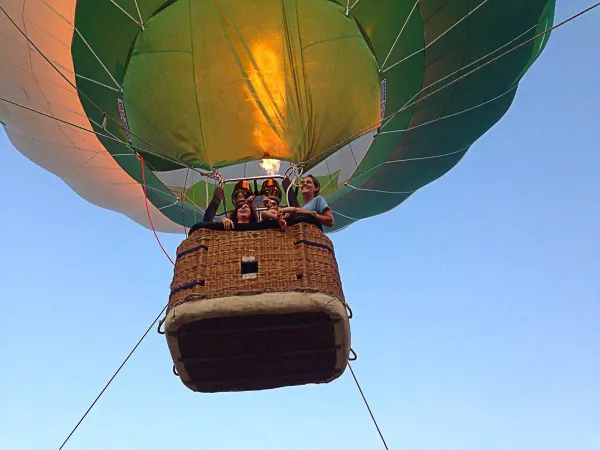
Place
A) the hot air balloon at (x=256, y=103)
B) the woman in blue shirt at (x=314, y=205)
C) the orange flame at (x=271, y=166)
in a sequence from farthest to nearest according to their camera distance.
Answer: the orange flame at (x=271, y=166) → the woman in blue shirt at (x=314, y=205) → the hot air balloon at (x=256, y=103)

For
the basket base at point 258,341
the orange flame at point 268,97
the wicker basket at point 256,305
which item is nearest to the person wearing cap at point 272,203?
the wicker basket at point 256,305

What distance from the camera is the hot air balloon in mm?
2836

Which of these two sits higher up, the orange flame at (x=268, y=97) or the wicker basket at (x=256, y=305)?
the orange flame at (x=268, y=97)

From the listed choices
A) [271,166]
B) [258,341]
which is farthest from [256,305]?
[271,166]

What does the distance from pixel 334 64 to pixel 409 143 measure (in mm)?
936

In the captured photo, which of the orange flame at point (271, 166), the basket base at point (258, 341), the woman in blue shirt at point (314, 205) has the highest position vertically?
the orange flame at point (271, 166)

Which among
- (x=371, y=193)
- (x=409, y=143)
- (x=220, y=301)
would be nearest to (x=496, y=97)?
(x=409, y=143)

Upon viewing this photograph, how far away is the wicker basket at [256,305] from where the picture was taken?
271cm

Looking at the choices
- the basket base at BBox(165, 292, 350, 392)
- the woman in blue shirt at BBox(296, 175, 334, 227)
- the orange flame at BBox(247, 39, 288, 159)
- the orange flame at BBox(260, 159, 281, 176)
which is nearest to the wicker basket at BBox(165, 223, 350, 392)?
the basket base at BBox(165, 292, 350, 392)

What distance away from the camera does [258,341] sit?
290cm

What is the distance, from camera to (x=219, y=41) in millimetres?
3496

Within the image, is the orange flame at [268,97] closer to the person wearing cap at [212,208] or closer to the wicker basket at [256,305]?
the person wearing cap at [212,208]

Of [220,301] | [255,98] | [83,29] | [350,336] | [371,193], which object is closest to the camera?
[220,301]

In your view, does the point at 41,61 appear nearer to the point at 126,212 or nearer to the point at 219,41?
the point at 219,41
